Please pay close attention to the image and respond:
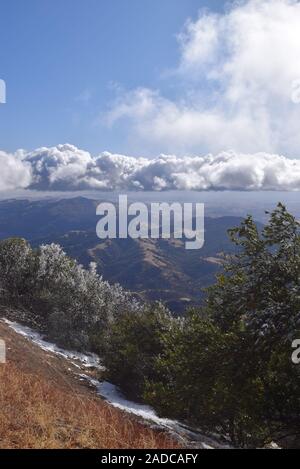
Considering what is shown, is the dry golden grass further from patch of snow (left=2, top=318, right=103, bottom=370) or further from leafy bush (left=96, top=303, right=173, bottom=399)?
patch of snow (left=2, top=318, right=103, bottom=370)

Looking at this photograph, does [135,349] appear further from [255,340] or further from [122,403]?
[255,340]

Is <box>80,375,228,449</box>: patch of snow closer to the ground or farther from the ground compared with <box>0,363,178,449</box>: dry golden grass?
closer to the ground

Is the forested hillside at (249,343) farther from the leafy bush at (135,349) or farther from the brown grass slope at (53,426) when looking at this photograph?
the leafy bush at (135,349)

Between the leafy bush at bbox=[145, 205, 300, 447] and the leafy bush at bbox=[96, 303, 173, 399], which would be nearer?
the leafy bush at bbox=[145, 205, 300, 447]

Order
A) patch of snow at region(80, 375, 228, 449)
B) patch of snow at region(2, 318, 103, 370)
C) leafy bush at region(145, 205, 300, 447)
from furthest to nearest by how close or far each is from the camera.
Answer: patch of snow at region(2, 318, 103, 370)
patch of snow at region(80, 375, 228, 449)
leafy bush at region(145, 205, 300, 447)

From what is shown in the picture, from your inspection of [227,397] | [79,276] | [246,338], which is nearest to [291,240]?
[246,338]

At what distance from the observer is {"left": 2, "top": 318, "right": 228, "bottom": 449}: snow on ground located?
2295 cm

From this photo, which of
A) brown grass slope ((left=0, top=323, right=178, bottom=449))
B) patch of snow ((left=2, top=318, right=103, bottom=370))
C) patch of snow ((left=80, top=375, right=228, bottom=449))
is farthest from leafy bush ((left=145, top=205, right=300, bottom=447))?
patch of snow ((left=2, top=318, right=103, bottom=370))

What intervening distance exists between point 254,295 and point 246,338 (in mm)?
1732

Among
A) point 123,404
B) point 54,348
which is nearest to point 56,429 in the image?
point 123,404

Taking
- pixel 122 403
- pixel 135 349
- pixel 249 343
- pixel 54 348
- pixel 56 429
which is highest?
pixel 56 429

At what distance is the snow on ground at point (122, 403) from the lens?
2295 centimetres

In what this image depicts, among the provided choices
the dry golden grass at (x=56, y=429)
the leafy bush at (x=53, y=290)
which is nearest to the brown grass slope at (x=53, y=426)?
the dry golden grass at (x=56, y=429)

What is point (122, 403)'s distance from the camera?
112 ft
